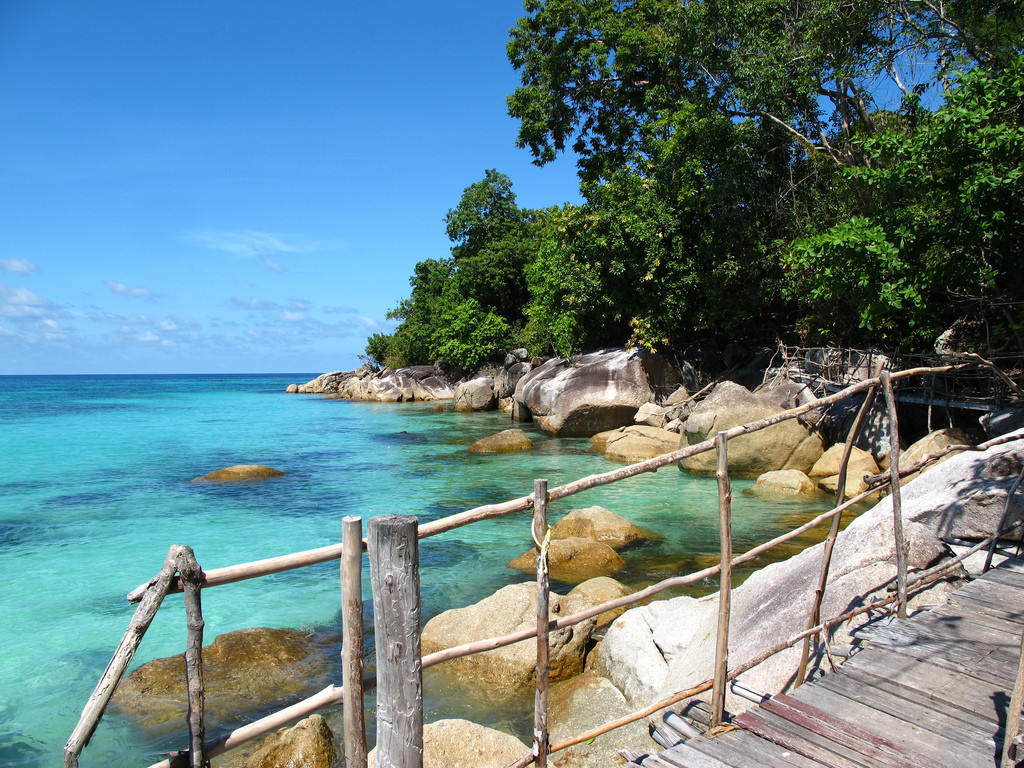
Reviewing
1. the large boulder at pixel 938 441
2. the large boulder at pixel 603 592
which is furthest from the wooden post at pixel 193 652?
the large boulder at pixel 938 441

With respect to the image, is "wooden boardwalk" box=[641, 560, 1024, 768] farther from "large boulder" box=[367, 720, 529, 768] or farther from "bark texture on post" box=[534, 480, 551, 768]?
"large boulder" box=[367, 720, 529, 768]

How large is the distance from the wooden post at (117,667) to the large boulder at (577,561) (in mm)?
5880

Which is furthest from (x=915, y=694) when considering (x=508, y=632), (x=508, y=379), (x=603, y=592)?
(x=508, y=379)

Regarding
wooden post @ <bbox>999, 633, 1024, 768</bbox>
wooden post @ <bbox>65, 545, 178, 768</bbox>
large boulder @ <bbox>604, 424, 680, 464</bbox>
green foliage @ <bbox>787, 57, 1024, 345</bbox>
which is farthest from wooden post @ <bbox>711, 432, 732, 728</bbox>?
large boulder @ <bbox>604, 424, 680, 464</bbox>

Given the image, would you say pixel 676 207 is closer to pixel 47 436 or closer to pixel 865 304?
pixel 865 304

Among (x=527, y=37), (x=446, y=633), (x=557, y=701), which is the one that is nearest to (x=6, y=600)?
(x=446, y=633)

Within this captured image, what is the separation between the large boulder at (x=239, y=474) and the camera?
15492 millimetres

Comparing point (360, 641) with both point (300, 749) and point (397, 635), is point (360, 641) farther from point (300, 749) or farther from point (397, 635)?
point (300, 749)

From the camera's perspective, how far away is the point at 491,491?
13.5m

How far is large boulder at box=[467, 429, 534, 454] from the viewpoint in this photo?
17.9m

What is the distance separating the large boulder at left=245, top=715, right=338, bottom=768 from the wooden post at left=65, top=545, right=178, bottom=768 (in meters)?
2.48

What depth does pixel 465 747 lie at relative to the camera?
3979 mm

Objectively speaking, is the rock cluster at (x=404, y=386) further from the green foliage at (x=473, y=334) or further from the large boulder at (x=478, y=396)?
the large boulder at (x=478, y=396)

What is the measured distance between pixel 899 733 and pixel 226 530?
10.6m
